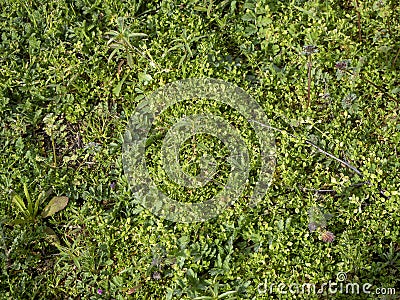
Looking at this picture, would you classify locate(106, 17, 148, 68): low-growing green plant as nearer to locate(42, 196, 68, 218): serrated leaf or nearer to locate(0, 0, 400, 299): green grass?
locate(0, 0, 400, 299): green grass

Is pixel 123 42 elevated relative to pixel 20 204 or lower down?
elevated

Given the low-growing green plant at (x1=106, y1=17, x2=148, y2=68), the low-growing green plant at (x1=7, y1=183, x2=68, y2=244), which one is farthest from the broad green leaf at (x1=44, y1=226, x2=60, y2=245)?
the low-growing green plant at (x1=106, y1=17, x2=148, y2=68)

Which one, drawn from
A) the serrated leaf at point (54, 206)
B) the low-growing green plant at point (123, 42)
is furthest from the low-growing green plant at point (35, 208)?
the low-growing green plant at point (123, 42)

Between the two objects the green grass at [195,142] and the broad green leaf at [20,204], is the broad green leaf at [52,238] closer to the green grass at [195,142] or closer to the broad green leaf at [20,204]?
Answer: the green grass at [195,142]

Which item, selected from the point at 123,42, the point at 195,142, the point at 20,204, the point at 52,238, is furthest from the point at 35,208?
the point at 123,42

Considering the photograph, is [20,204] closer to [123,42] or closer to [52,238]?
[52,238]

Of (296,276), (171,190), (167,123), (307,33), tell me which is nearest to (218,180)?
(171,190)
